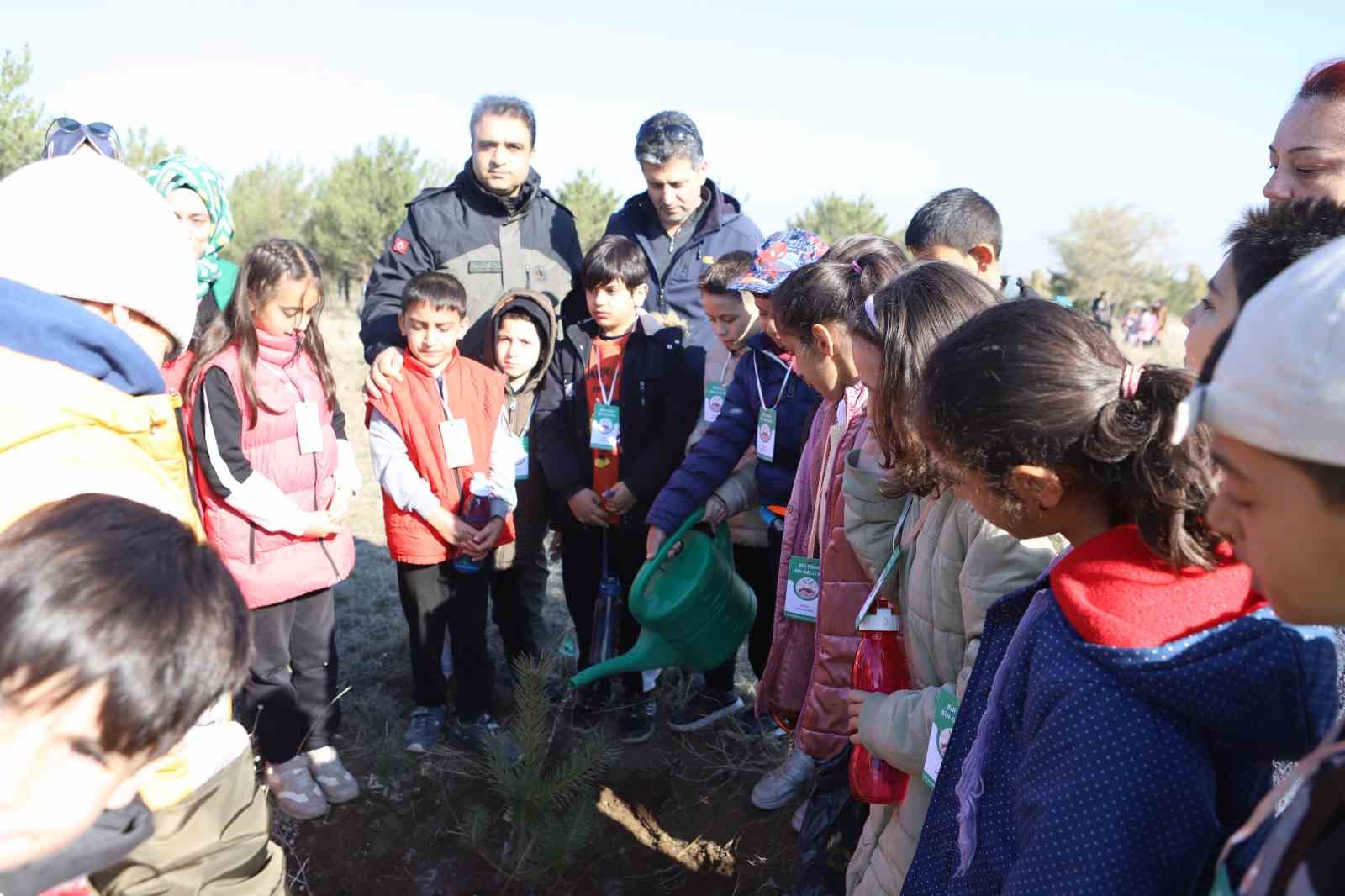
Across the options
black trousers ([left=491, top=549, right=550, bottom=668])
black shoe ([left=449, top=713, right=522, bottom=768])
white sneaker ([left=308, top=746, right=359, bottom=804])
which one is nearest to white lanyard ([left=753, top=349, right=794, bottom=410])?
black trousers ([left=491, top=549, right=550, bottom=668])

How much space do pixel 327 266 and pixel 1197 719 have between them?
878 inches

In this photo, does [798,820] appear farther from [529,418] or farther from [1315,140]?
[1315,140]

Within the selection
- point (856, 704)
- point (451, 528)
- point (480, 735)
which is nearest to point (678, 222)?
point (451, 528)

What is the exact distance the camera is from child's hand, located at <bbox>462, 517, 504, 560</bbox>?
138 inches

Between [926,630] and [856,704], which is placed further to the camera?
[856,704]

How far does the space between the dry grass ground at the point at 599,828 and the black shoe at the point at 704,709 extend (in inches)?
1.8

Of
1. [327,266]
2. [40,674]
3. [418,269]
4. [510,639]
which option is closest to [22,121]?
[327,266]

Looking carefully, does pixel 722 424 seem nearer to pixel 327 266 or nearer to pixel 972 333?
pixel 972 333

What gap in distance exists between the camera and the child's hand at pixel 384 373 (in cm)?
347

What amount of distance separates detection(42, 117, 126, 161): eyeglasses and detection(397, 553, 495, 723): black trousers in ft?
6.18

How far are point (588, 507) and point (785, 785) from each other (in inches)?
49.8

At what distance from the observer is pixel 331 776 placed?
10.9 ft

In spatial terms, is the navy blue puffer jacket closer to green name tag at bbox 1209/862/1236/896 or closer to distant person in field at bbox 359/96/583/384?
distant person in field at bbox 359/96/583/384

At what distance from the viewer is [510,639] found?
396 centimetres
